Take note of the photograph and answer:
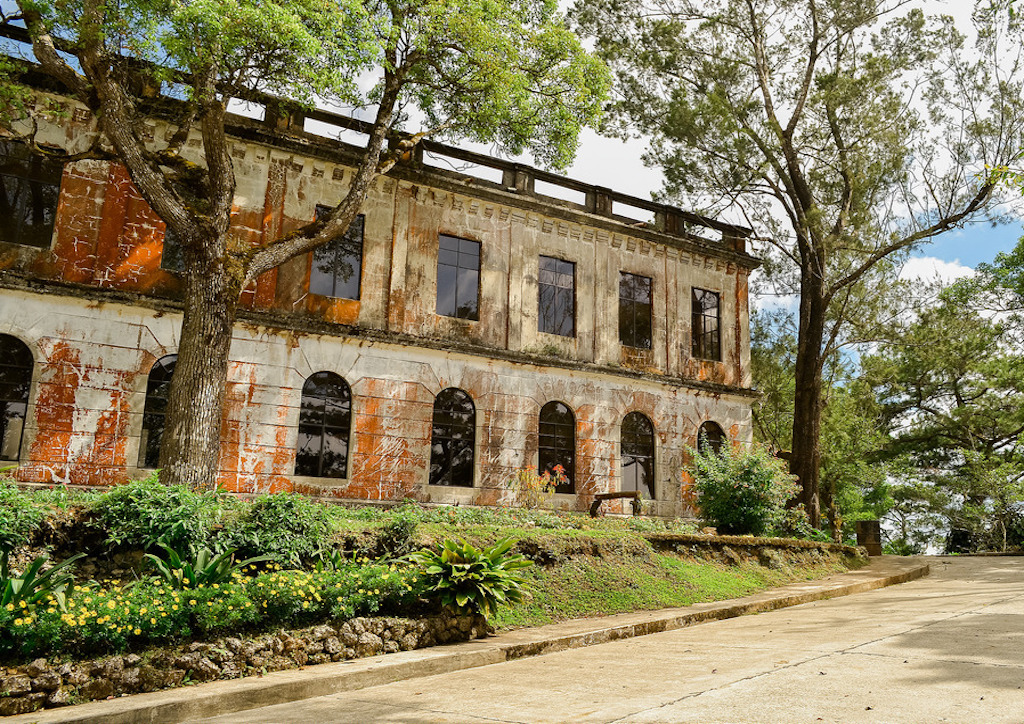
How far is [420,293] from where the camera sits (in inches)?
652

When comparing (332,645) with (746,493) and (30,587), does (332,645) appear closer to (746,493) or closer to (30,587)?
(30,587)

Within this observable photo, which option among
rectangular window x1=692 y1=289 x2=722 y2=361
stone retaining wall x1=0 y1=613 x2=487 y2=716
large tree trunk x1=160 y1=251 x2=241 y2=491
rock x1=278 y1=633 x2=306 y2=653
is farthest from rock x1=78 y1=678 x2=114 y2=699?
rectangular window x1=692 y1=289 x2=722 y2=361

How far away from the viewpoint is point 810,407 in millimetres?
18891

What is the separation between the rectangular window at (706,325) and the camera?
20.7 m

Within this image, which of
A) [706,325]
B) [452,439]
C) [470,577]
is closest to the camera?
[470,577]

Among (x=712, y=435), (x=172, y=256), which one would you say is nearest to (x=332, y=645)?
(x=172, y=256)

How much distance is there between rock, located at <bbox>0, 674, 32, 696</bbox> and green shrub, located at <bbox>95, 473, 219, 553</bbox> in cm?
213

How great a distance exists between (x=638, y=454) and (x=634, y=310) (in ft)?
11.9

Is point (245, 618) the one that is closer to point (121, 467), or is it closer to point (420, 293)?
point (121, 467)

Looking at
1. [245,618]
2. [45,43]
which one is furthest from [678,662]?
[45,43]

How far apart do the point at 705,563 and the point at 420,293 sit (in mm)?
8082

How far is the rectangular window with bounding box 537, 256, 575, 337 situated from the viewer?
1823cm

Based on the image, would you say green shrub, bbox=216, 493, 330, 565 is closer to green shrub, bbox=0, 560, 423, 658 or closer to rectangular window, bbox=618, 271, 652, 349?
green shrub, bbox=0, 560, 423, 658

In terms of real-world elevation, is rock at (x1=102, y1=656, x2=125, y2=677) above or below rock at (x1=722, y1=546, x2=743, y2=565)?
below
